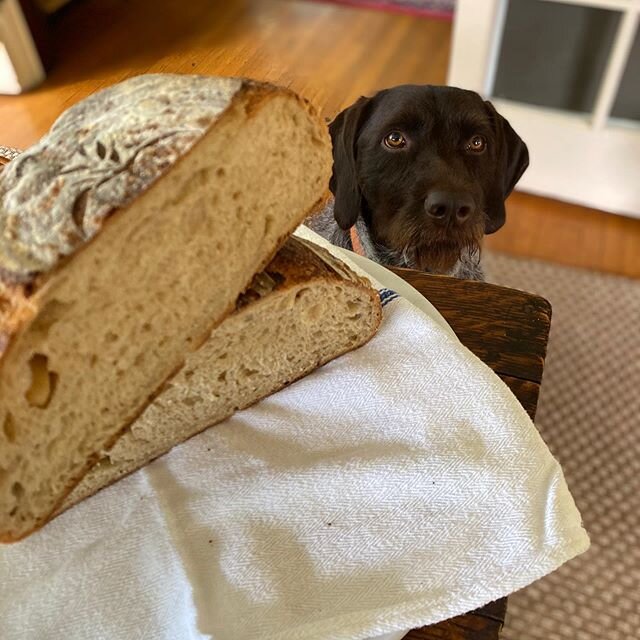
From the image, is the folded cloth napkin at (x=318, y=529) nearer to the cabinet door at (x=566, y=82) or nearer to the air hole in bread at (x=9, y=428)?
the air hole in bread at (x=9, y=428)

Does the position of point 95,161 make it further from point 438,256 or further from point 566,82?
point 566,82

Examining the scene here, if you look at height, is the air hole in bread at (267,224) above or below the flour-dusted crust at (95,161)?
below

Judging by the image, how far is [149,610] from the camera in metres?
0.68

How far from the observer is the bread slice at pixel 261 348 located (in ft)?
2.60

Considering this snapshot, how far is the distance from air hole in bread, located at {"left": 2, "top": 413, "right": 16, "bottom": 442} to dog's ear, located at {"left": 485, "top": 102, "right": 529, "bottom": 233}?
0.95 m

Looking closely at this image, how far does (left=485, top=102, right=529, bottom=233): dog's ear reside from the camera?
124cm

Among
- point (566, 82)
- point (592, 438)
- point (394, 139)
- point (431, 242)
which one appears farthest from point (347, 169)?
point (566, 82)

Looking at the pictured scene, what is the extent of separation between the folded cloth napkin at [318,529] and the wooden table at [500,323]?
0.11m

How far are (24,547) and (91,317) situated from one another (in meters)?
0.29

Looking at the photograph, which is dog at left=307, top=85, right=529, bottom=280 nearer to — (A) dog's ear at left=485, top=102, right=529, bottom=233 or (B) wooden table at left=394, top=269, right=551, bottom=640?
(A) dog's ear at left=485, top=102, right=529, bottom=233

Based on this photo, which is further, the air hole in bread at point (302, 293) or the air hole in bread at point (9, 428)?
the air hole in bread at point (302, 293)

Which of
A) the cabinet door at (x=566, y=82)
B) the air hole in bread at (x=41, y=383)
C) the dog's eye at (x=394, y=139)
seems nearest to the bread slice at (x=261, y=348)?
the air hole in bread at (x=41, y=383)

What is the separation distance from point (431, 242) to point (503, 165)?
26 centimetres

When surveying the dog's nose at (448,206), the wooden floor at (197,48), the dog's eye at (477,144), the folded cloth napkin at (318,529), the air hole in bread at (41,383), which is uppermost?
the wooden floor at (197,48)
